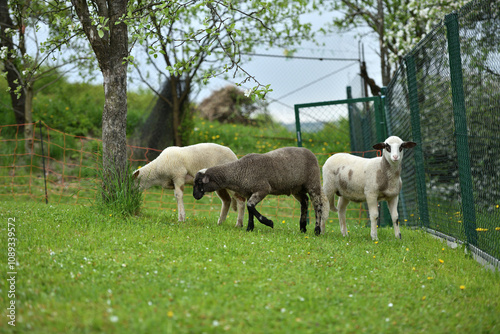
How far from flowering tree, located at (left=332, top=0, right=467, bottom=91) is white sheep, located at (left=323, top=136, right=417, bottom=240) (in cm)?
710

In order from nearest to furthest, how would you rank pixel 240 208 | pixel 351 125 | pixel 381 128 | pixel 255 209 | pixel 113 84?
pixel 255 209 < pixel 113 84 < pixel 240 208 < pixel 381 128 < pixel 351 125

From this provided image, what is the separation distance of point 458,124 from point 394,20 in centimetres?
1090

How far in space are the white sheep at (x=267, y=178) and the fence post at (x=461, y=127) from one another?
7.37 ft

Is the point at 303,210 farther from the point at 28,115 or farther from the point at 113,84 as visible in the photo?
the point at 28,115

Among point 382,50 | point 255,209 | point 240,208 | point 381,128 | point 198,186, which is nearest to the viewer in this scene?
point 255,209

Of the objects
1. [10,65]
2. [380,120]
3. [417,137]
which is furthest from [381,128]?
[10,65]

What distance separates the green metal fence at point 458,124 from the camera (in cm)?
496

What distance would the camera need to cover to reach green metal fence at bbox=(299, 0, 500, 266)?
4965 mm

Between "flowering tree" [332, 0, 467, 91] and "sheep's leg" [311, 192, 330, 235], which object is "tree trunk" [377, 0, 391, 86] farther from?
"sheep's leg" [311, 192, 330, 235]

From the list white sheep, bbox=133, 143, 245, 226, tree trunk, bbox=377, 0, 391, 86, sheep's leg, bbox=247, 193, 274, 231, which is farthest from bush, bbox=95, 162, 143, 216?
tree trunk, bbox=377, 0, 391, 86

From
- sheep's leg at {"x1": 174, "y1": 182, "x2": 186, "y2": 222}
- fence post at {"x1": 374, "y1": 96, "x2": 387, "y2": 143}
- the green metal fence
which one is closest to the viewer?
the green metal fence

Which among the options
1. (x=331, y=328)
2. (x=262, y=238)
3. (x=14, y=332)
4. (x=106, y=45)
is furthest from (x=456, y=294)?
(x=106, y=45)

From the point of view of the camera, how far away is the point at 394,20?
1541 cm

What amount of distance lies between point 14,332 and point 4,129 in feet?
44.0
